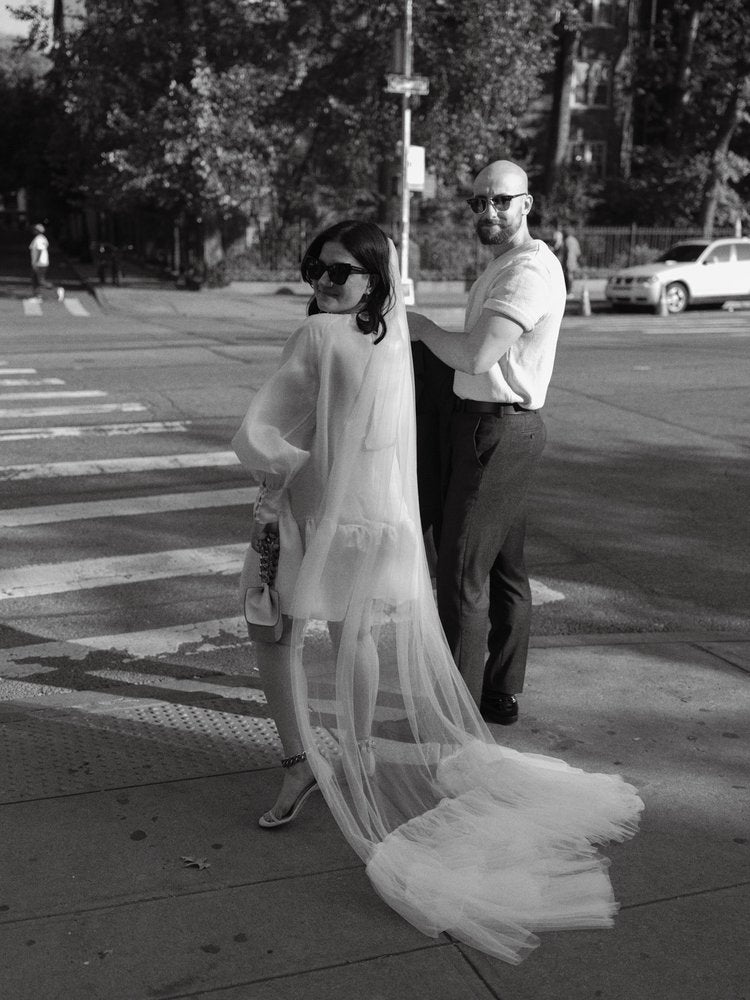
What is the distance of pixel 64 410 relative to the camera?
11250 mm

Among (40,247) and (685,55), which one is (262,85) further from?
(685,55)

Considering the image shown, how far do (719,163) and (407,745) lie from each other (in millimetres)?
36219

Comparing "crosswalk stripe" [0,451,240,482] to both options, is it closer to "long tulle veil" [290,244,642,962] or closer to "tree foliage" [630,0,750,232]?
"long tulle veil" [290,244,642,962]

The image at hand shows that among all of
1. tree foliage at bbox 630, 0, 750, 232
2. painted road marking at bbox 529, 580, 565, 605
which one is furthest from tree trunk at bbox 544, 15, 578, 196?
painted road marking at bbox 529, 580, 565, 605

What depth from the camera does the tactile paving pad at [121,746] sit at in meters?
3.83

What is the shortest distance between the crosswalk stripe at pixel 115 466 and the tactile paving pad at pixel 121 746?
427cm

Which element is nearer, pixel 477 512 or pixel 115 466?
pixel 477 512

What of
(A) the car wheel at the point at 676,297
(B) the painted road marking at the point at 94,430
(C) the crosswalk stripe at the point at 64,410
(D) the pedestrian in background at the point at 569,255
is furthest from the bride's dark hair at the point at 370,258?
(D) the pedestrian in background at the point at 569,255

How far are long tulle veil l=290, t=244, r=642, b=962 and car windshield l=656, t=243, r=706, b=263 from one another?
24956mm

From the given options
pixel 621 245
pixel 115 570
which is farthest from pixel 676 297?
pixel 115 570

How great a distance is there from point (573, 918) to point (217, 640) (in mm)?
2653

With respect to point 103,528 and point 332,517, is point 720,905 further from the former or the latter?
point 103,528

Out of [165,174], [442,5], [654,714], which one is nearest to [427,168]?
[442,5]

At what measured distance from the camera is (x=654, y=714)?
4.37 m
